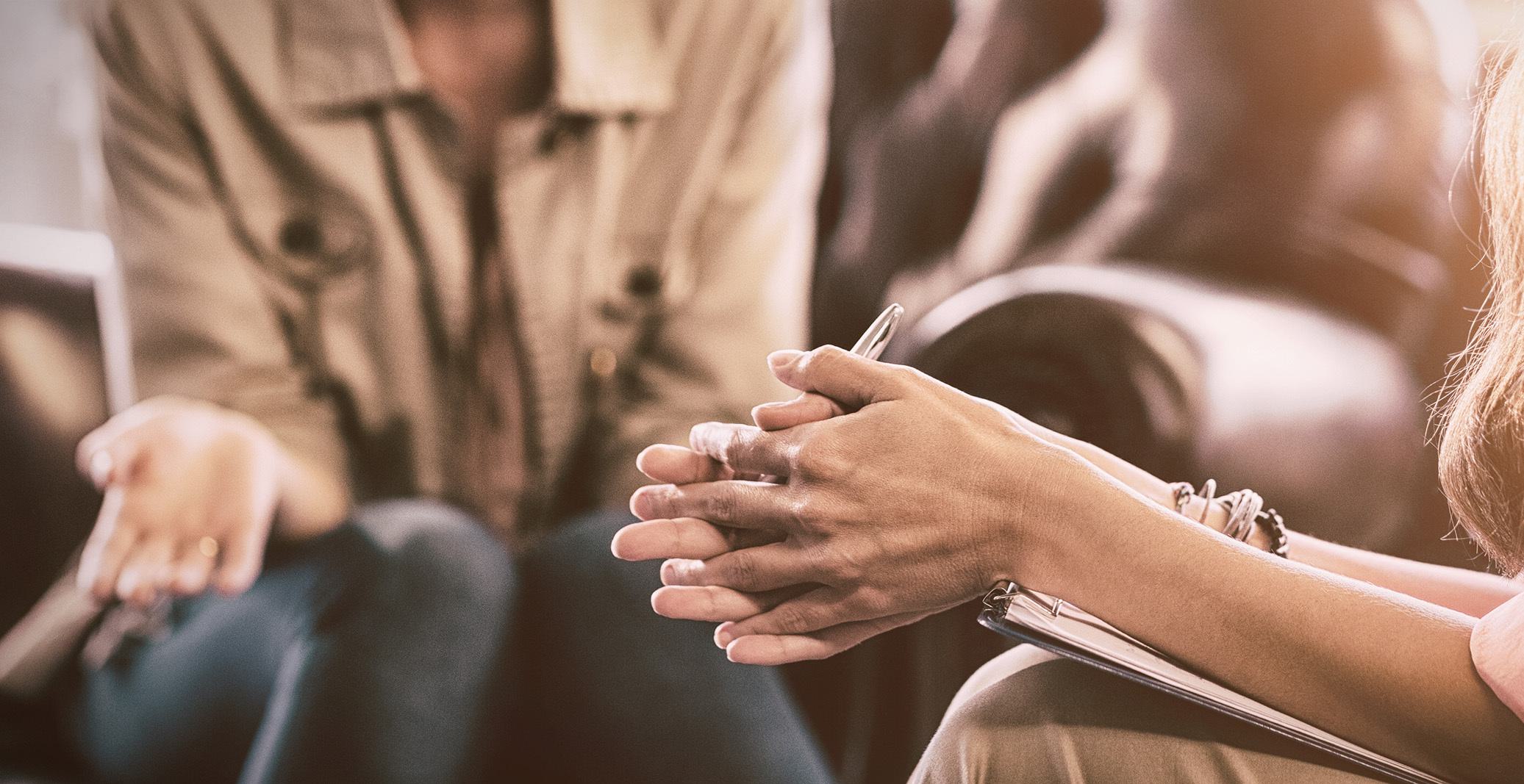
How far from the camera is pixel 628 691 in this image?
83cm

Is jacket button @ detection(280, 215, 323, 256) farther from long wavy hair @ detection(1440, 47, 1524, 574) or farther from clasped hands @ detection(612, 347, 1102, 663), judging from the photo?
long wavy hair @ detection(1440, 47, 1524, 574)

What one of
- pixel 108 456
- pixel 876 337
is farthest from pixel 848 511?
pixel 108 456

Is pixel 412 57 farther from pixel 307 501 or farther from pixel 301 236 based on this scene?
pixel 307 501

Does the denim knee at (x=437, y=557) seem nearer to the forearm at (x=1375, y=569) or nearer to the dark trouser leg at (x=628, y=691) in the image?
the dark trouser leg at (x=628, y=691)

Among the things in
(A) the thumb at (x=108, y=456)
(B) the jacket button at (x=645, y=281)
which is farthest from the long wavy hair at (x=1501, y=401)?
(A) the thumb at (x=108, y=456)

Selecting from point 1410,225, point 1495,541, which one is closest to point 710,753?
point 1495,541

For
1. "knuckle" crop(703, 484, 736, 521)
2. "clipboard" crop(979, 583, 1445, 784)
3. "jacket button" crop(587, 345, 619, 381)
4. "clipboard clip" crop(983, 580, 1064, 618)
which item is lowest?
"clipboard" crop(979, 583, 1445, 784)

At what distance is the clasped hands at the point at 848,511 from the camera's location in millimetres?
539

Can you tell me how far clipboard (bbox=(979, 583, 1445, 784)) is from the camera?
492 mm

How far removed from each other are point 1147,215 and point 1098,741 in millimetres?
522

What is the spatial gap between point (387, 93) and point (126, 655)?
56cm

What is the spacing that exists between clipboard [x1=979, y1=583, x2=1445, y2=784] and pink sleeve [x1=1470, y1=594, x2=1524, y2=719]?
63 millimetres

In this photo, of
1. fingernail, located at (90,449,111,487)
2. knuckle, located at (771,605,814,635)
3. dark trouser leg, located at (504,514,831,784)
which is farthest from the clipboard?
fingernail, located at (90,449,111,487)

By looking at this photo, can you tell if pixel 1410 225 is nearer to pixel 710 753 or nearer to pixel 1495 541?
pixel 1495 541
